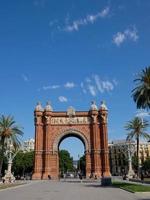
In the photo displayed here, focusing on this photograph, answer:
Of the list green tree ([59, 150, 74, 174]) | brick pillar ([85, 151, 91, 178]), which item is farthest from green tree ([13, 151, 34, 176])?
brick pillar ([85, 151, 91, 178])

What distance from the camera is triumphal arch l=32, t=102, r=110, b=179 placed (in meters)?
73.4

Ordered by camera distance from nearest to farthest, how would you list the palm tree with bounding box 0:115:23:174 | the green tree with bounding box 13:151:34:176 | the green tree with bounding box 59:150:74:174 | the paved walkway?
the paved walkway → the palm tree with bounding box 0:115:23:174 → the green tree with bounding box 13:151:34:176 → the green tree with bounding box 59:150:74:174

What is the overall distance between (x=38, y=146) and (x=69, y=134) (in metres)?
8.11

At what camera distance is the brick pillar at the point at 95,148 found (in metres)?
72.7

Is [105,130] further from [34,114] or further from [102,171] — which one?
[34,114]

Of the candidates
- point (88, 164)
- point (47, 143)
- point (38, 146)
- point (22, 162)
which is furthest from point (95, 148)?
point (22, 162)

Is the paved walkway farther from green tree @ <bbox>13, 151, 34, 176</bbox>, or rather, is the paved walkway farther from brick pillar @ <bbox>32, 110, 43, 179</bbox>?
green tree @ <bbox>13, 151, 34, 176</bbox>

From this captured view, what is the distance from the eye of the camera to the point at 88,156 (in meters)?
74.9

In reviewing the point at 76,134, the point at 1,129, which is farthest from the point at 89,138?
the point at 1,129

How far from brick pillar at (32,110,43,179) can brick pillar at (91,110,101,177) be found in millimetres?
12343

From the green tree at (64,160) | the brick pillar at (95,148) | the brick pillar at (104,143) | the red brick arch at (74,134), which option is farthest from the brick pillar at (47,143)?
the green tree at (64,160)

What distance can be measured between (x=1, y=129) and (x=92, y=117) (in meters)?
27.0

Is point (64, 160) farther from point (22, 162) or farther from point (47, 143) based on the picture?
point (47, 143)

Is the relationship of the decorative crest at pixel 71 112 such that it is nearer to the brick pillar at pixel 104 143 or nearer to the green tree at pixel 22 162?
the brick pillar at pixel 104 143
